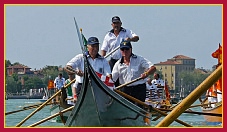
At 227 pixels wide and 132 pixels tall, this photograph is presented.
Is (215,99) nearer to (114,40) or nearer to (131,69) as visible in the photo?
(114,40)

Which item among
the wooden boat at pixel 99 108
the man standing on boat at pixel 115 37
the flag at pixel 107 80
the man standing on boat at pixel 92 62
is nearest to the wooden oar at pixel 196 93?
the wooden boat at pixel 99 108

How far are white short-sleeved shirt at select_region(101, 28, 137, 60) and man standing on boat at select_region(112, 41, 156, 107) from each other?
2.39 ft

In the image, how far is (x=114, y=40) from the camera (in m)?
10.2

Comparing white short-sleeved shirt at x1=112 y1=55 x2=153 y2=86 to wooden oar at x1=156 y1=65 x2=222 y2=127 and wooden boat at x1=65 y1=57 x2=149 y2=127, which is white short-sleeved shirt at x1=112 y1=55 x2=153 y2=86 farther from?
wooden oar at x1=156 y1=65 x2=222 y2=127

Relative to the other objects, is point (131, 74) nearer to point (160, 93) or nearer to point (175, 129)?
point (175, 129)

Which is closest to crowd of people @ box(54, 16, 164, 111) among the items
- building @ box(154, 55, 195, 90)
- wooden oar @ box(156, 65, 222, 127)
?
wooden oar @ box(156, 65, 222, 127)

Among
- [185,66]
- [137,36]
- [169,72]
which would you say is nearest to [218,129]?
[137,36]

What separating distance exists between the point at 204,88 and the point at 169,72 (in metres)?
45.1

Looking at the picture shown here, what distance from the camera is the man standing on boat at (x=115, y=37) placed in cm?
1008

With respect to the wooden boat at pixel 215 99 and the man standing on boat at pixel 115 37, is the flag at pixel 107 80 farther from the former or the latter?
the wooden boat at pixel 215 99

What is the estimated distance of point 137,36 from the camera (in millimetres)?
9984

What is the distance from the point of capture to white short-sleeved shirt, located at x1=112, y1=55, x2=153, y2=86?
9281mm

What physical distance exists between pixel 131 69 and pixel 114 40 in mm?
974

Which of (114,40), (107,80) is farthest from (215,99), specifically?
(107,80)
